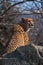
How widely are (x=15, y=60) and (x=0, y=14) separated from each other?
2389 millimetres

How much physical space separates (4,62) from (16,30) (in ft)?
4.98

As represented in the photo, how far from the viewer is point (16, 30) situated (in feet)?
15.1

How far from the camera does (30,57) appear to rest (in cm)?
304

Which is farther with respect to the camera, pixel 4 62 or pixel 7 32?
pixel 7 32

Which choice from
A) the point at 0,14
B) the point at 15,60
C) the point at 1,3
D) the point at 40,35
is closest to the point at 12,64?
the point at 15,60

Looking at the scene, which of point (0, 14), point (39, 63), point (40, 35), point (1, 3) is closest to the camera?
point (39, 63)

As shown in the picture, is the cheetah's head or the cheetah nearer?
the cheetah

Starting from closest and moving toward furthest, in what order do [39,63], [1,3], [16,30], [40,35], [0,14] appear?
[39,63] < [16,30] < [0,14] < [1,3] < [40,35]

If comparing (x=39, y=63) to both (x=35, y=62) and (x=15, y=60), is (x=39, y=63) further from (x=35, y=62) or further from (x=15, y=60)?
(x=15, y=60)

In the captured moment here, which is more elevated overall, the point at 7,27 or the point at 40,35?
the point at 7,27

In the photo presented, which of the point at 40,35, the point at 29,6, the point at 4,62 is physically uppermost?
the point at 4,62

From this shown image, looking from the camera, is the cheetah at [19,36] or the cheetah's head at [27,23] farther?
the cheetah's head at [27,23]

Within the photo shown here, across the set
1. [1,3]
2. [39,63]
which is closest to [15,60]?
[39,63]

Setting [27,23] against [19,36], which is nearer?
[19,36]
